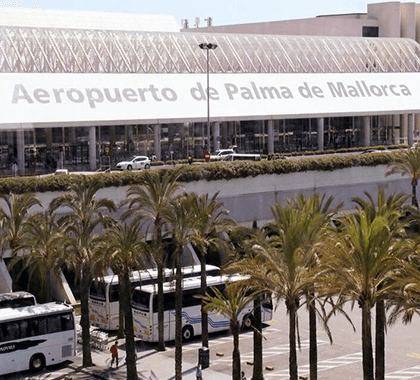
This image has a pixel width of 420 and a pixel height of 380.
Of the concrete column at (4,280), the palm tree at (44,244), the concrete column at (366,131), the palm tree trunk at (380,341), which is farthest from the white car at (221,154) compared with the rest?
the palm tree trunk at (380,341)

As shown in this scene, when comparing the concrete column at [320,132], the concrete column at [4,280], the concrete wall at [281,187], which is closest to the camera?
the concrete column at [4,280]

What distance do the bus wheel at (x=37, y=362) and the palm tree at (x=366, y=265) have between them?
47.1 feet

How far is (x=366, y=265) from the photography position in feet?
82.3

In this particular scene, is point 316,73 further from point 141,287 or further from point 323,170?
point 141,287

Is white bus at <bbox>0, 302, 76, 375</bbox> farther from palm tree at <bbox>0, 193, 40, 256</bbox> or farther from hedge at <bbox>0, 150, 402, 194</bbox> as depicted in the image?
hedge at <bbox>0, 150, 402, 194</bbox>

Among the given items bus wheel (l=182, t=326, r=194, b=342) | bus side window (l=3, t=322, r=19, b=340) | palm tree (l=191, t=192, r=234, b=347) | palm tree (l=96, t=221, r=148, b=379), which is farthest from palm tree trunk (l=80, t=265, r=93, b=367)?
bus wheel (l=182, t=326, r=194, b=342)

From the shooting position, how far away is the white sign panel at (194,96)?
208 ft

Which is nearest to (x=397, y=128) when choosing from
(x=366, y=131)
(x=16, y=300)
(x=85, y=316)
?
(x=366, y=131)

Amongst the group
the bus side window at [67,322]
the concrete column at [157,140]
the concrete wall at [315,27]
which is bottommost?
the bus side window at [67,322]

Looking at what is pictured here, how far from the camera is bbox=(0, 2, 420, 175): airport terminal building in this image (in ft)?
216

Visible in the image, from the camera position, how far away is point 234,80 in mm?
76062

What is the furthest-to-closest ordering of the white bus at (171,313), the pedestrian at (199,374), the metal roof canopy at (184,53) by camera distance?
the metal roof canopy at (184,53) → the white bus at (171,313) → the pedestrian at (199,374)

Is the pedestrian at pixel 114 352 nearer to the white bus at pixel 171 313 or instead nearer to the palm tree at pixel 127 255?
the palm tree at pixel 127 255

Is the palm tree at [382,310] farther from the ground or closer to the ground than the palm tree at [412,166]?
closer to the ground
